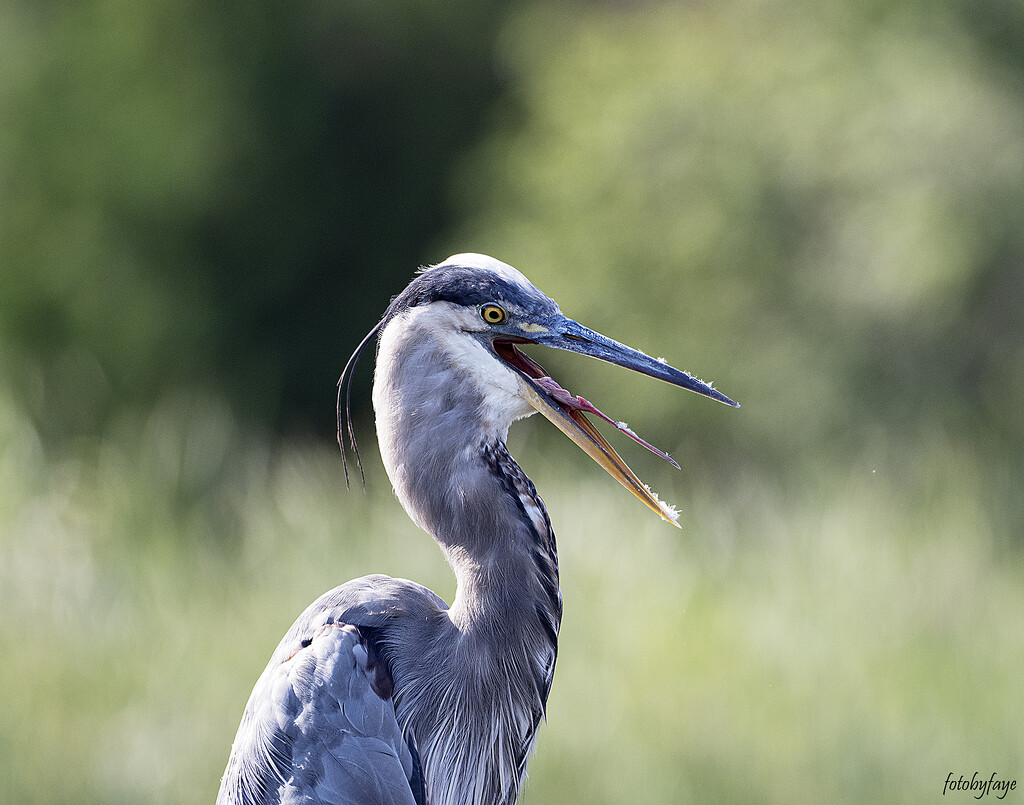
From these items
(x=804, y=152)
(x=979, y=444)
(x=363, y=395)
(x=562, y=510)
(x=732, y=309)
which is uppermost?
(x=804, y=152)

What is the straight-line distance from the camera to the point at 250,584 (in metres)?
5.45

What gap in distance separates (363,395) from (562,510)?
4.46 m

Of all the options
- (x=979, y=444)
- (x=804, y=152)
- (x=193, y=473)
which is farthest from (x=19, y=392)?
(x=979, y=444)

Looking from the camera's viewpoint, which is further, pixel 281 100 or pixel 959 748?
pixel 281 100

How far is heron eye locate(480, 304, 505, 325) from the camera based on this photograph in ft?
6.41

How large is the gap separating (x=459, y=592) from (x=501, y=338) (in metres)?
0.50

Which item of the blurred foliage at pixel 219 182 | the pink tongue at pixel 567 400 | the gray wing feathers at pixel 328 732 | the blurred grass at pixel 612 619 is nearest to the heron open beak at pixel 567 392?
the pink tongue at pixel 567 400

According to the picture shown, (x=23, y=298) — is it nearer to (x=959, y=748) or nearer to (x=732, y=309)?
(x=732, y=309)

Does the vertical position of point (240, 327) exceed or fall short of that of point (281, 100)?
it falls short

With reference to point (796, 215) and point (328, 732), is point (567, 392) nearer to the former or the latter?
point (328, 732)

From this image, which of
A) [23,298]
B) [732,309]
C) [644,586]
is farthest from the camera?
[23,298]

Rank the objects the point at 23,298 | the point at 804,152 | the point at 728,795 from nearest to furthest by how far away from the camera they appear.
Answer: the point at 728,795 < the point at 804,152 < the point at 23,298

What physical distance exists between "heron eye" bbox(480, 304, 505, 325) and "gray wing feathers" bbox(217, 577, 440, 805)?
57 cm
